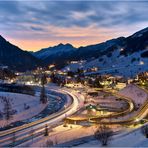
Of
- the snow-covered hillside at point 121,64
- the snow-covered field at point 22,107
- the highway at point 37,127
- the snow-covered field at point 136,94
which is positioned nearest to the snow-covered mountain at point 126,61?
the snow-covered hillside at point 121,64

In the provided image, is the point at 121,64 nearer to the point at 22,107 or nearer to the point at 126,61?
the point at 126,61

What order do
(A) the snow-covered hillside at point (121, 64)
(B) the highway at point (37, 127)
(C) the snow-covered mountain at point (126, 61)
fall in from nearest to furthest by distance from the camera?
(B) the highway at point (37, 127) → (A) the snow-covered hillside at point (121, 64) → (C) the snow-covered mountain at point (126, 61)

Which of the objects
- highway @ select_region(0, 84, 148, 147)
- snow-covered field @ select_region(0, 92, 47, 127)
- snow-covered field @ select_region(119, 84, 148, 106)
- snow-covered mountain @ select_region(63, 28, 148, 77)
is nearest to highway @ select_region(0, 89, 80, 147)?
highway @ select_region(0, 84, 148, 147)

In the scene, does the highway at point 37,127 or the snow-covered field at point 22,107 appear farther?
the snow-covered field at point 22,107

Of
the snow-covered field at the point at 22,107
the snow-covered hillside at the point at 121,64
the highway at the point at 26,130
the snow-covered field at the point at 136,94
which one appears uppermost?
the snow-covered hillside at the point at 121,64

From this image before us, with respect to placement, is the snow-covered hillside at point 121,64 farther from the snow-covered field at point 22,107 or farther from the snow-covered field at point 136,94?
the snow-covered field at point 22,107

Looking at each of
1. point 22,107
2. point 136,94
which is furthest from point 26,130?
point 136,94

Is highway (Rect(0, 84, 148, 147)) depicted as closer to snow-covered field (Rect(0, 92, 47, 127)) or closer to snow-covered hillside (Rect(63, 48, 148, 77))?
snow-covered field (Rect(0, 92, 47, 127))

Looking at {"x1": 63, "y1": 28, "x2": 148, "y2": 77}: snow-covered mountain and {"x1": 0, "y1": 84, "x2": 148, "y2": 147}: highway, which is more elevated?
{"x1": 63, "y1": 28, "x2": 148, "y2": 77}: snow-covered mountain

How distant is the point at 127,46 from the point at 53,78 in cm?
7078

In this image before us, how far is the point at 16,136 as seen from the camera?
4662cm

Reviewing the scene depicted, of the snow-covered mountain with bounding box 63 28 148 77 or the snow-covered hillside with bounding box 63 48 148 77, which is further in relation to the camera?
the snow-covered mountain with bounding box 63 28 148 77

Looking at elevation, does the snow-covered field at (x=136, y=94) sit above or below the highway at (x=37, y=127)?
above

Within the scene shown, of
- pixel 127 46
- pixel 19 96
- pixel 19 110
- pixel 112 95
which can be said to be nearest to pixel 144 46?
pixel 127 46
